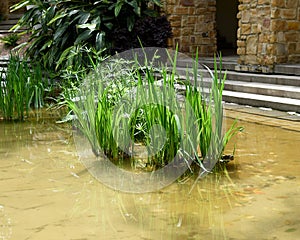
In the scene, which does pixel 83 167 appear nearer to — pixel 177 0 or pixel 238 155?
pixel 238 155

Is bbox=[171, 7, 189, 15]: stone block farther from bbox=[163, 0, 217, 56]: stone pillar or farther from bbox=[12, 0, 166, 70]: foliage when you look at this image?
bbox=[12, 0, 166, 70]: foliage

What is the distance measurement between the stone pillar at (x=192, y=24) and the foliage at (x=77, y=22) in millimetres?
394

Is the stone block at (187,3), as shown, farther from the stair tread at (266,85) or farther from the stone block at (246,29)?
the stair tread at (266,85)

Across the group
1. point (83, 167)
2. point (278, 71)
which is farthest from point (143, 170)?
point (278, 71)

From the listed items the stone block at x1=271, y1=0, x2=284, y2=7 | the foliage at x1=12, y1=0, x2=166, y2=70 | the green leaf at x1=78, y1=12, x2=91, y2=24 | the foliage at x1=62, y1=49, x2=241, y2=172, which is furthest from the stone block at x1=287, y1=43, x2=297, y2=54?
the foliage at x1=62, y1=49, x2=241, y2=172

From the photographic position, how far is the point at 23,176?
3666mm

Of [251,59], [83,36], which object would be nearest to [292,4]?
[251,59]

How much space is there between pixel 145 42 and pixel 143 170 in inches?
237

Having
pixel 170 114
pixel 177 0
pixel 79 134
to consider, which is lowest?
pixel 79 134

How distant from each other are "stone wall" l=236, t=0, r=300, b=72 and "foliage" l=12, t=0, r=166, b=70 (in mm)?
1916

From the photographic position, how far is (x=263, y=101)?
6441 mm

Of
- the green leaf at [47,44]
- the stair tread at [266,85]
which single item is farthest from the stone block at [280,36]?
the green leaf at [47,44]

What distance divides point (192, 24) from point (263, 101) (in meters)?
3.87

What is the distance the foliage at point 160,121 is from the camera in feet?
11.8
